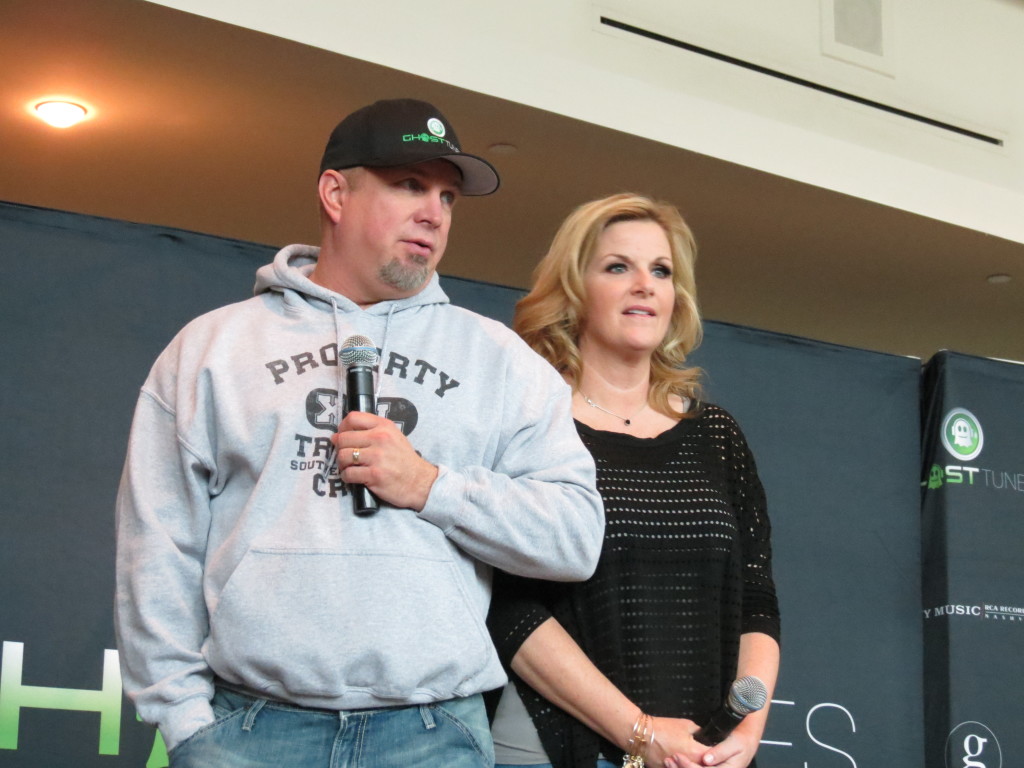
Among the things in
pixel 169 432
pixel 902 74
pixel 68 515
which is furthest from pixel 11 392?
pixel 902 74

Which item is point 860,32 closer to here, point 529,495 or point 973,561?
point 973,561

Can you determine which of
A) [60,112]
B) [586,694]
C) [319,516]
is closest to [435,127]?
[319,516]

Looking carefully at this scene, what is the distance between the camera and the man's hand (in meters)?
1.61

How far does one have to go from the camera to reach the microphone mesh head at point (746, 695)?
5.77 ft

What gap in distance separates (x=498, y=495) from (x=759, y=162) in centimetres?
295

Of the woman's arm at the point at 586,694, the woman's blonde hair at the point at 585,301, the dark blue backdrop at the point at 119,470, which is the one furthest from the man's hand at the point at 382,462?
the dark blue backdrop at the point at 119,470

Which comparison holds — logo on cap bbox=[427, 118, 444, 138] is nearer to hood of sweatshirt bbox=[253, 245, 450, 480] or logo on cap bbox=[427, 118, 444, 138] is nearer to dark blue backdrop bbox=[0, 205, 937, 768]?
hood of sweatshirt bbox=[253, 245, 450, 480]

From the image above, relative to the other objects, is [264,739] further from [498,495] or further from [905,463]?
[905,463]

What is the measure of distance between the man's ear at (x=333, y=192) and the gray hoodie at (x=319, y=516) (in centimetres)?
12

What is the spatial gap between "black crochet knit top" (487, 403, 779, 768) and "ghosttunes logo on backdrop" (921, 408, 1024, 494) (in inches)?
58.0

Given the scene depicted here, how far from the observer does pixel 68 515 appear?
8.59ft

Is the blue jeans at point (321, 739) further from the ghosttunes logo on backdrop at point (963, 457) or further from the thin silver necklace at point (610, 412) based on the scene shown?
the ghosttunes logo on backdrop at point (963, 457)

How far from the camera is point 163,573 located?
5.51 ft

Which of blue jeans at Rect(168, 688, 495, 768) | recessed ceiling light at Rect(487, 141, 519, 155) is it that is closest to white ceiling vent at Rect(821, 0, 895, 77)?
recessed ceiling light at Rect(487, 141, 519, 155)
